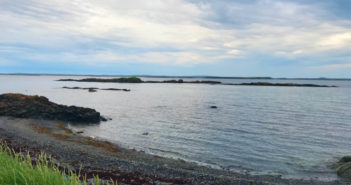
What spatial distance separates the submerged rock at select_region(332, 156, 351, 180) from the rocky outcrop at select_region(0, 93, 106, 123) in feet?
90.7

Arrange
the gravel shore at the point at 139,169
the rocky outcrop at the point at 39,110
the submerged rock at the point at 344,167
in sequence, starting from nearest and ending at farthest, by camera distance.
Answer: the gravel shore at the point at 139,169 → the submerged rock at the point at 344,167 → the rocky outcrop at the point at 39,110

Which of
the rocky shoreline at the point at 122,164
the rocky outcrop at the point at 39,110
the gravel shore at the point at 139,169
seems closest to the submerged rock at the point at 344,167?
the rocky shoreline at the point at 122,164

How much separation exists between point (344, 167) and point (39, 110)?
33.2m

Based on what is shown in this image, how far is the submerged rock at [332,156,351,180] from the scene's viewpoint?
16562 millimetres

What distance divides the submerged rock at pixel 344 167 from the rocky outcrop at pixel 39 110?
27.6 meters

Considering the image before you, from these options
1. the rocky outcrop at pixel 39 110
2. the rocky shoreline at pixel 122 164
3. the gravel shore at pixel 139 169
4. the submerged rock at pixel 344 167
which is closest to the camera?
the gravel shore at pixel 139 169

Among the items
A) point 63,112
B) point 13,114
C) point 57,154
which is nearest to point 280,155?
point 57,154

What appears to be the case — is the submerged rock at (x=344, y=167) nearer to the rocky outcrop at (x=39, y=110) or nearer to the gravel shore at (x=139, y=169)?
the gravel shore at (x=139, y=169)

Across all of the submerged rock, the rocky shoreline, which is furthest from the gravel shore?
the submerged rock

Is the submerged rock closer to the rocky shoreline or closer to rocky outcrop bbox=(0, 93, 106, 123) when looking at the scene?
the rocky shoreline

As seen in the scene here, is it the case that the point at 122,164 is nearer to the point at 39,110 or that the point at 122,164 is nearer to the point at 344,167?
the point at 344,167

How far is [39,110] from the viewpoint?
35688 mm

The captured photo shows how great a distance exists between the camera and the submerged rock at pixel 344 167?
16.6m

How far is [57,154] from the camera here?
648 inches
